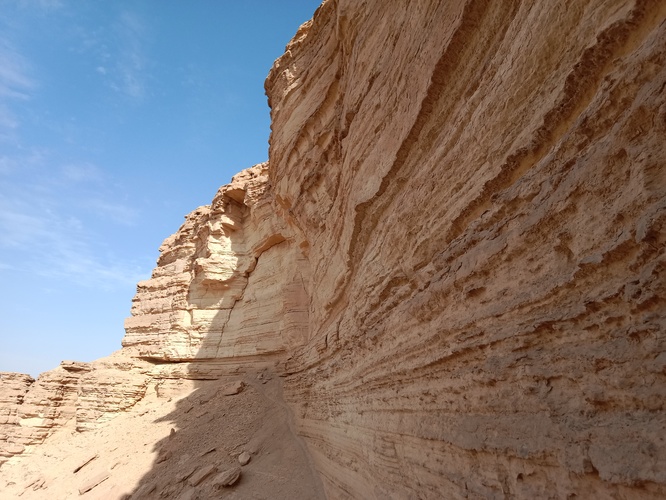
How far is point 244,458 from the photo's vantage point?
974 centimetres

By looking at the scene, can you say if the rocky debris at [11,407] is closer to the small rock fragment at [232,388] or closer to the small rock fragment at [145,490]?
the small rock fragment at [232,388]

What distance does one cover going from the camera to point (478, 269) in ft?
10.5

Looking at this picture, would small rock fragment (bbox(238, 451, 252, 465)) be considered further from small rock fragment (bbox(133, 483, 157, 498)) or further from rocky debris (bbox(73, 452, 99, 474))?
rocky debris (bbox(73, 452, 99, 474))

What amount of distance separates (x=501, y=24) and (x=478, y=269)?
2485 millimetres

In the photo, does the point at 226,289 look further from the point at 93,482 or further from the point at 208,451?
the point at 93,482

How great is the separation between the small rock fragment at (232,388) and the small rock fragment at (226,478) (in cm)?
460

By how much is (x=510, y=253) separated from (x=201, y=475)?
369 inches

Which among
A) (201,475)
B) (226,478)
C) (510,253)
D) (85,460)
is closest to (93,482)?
(85,460)

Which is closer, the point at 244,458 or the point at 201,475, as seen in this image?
the point at 201,475

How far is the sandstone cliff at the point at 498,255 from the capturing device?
2.03m

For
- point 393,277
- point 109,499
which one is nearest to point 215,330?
point 109,499

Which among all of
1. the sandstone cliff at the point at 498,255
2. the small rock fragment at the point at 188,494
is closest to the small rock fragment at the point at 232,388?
the small rock fragment at the point at 188,494

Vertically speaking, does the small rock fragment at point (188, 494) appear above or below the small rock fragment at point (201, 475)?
below

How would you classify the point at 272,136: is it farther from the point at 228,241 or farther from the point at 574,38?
the point at 574,38
